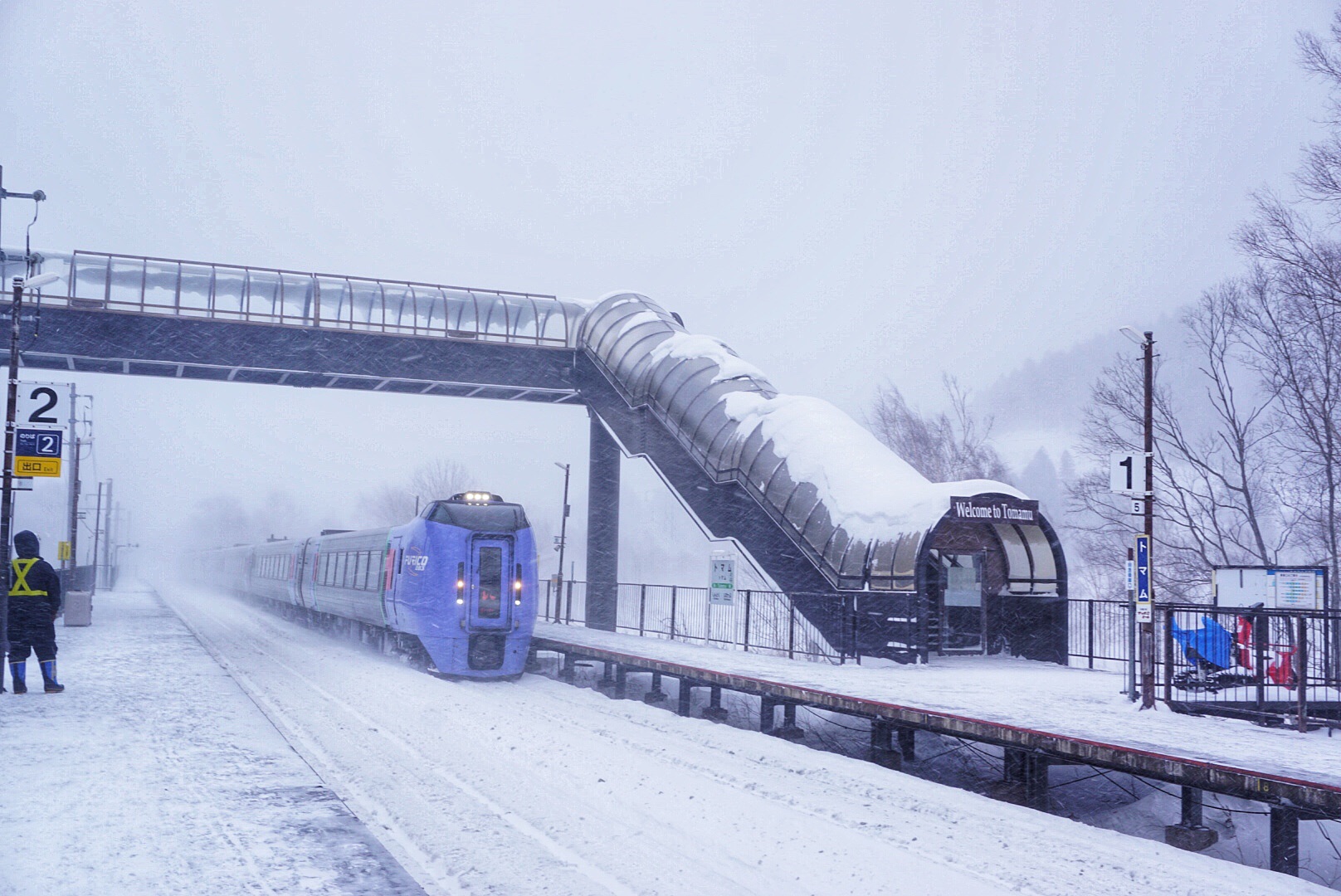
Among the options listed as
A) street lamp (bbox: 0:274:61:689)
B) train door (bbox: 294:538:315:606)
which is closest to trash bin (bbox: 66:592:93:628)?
train door (bbox: 294:538:315:606)

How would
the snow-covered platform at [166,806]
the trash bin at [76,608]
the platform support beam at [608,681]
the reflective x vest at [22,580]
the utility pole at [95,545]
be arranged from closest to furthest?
the snow-covered platform at [166,806] < the reflective x vest at [22,580] < the platform support beam at [608,681] < the trash bin at [76,608] < the utility pole at [95,545]

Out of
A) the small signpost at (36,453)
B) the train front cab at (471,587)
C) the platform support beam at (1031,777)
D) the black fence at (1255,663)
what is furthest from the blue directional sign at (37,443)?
the black fence at (1255,663)

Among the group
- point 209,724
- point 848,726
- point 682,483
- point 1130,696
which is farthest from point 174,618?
point 1130,696

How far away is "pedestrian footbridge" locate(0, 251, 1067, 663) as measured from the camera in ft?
65.0

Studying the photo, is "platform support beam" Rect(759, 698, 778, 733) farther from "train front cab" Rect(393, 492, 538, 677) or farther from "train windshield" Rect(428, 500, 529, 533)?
"train windshield" Rect(428, 500, 529, 533)

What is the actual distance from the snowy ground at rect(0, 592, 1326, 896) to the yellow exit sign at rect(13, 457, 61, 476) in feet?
11.3

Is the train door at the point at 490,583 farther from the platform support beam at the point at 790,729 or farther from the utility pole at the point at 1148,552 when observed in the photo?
the utility pole at the point at 1148,552

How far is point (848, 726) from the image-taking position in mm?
15391

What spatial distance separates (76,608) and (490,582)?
1666cm

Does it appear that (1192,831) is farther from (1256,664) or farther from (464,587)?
(464,587)

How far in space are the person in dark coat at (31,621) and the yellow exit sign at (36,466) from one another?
1.17 meters

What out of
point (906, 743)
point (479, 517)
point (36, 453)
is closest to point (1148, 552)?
point (906, 743)

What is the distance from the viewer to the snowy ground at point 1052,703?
9.55 m

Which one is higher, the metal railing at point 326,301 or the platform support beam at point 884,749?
the metal railing at point 326,301
